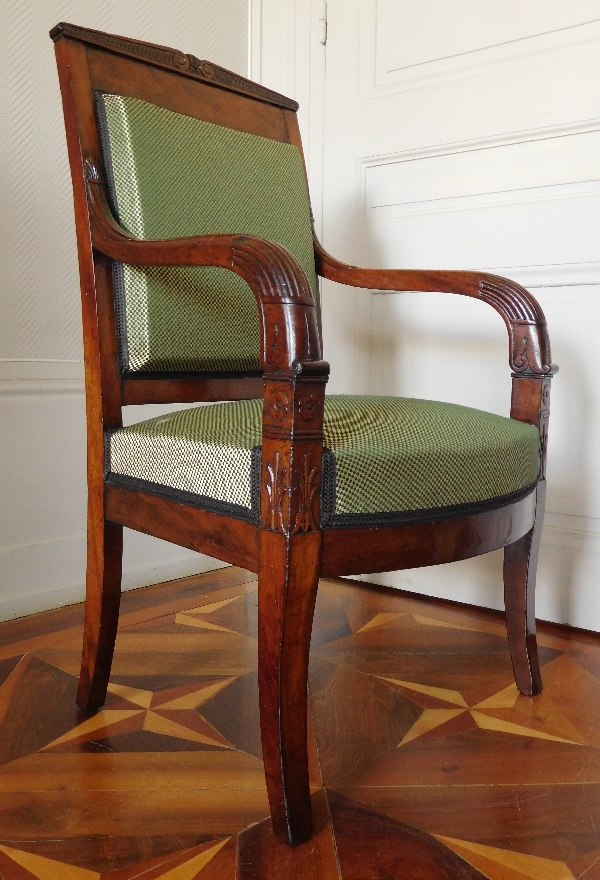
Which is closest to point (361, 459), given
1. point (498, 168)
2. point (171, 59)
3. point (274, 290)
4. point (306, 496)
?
point (306, 496)

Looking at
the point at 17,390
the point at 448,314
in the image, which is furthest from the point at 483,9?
the point at 17,390

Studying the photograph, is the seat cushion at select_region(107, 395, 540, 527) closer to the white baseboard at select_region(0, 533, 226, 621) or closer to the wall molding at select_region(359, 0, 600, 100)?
the white baseboard at select_region(0, 533, 226, 621)

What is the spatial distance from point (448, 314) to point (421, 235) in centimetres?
19

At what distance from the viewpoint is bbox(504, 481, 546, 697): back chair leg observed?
1232 mm

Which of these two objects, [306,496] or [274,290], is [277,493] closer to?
[306,496]

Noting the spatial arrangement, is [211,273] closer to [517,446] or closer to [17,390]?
[517,446]

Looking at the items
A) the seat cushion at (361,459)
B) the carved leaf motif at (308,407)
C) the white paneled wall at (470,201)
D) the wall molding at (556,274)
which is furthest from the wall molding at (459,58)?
the carved leaf motif at (308,407)

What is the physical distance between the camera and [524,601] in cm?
125

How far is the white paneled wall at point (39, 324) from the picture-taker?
63.2 inches

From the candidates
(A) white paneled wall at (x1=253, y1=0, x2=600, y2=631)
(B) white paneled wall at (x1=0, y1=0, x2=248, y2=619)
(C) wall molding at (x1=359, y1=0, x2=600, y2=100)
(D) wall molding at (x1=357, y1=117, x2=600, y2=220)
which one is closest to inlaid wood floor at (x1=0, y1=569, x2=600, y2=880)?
(B) white paneled wall at (x1=0, y1=0, x2=248, y2=619)

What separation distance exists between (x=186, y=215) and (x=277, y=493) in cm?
56

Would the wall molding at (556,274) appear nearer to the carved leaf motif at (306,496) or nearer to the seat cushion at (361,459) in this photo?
the seat cushion at (361,459)

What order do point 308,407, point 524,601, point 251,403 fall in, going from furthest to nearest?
point 524,601 < point 251,403 < point 308,407

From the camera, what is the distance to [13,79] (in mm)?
1585
